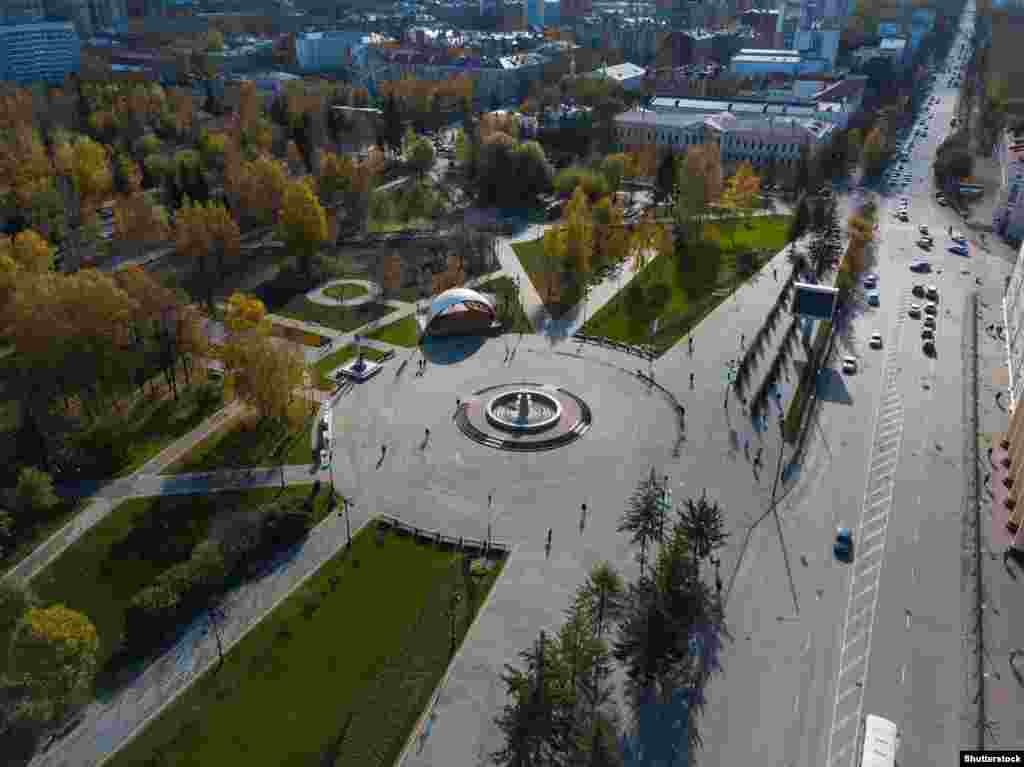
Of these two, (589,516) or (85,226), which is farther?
(85,226)

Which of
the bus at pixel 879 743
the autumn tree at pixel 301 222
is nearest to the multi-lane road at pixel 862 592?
the bus at pixel 879 743

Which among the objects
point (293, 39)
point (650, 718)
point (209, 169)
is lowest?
point (650, 718)

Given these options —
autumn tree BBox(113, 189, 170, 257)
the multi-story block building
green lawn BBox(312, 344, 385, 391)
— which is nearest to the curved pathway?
green lawn BBox(312, 344, 385, 391)

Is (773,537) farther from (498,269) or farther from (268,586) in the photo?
(498,269)

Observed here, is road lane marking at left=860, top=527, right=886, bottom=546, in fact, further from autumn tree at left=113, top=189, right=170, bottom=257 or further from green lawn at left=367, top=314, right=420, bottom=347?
autumn tree at left=113, top=189, right=170, bottom=257

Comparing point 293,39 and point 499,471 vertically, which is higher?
point 293,39

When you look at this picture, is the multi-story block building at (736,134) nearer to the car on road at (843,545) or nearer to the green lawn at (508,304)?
the green lawn at (508,304)

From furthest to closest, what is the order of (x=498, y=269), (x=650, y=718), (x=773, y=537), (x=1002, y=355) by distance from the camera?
(x=498, y=269) → (x=1002, y=355) → (x=773, y=537) → (x=650, y=718)

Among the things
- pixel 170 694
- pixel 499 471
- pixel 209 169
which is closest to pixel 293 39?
pixel 209 169
